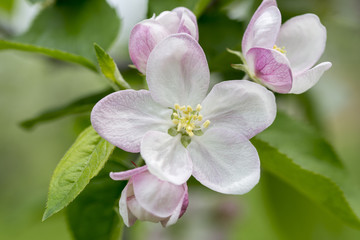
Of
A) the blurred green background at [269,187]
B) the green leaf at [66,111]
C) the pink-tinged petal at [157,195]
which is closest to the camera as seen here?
the pink-tinged petal at [157,195]

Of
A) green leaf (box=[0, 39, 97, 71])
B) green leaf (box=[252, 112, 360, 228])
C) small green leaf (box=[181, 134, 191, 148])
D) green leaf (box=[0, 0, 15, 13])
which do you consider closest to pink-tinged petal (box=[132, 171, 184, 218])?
small green leaf (box=[181, 134, 191, 148])

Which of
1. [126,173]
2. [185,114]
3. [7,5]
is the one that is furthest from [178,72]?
[7,5]

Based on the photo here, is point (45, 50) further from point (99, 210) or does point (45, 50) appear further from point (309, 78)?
point (309, 78)

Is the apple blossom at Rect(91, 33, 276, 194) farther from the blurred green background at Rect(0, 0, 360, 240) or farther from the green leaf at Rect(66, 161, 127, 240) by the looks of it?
the blurred green background at Rect(0, 0, 360, 240)

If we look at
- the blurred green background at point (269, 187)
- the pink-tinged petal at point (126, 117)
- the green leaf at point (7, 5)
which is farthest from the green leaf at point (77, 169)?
the green leaf at point (7, 5)

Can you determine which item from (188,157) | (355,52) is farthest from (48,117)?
(355,52)

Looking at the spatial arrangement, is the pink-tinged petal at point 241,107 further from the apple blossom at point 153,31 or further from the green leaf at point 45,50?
the green leaf at point 45,50
